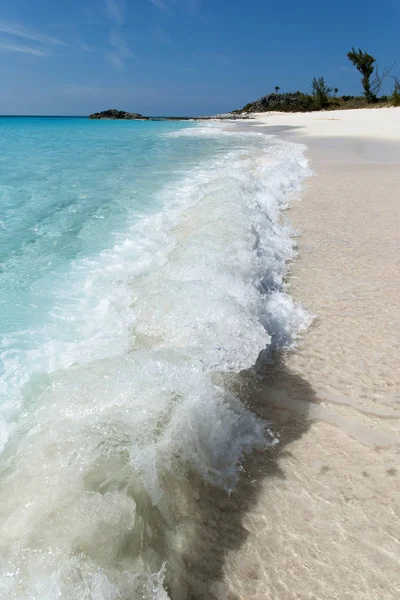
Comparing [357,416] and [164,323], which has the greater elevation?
[164,323]

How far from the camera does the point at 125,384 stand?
8.69 feet

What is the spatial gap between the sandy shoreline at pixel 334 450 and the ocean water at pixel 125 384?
0.23 metres

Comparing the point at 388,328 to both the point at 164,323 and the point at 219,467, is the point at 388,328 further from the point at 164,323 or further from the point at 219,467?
the point at 219,467

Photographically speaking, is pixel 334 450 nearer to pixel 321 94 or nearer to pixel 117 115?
pixel 321 94

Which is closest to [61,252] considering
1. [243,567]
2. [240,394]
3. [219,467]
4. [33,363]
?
[33,363]

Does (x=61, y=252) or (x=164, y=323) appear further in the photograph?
(x=61, y=252)

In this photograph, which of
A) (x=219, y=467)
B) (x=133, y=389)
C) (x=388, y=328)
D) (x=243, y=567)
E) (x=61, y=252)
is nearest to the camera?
(x=243, y=567)

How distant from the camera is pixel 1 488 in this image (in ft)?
7.42

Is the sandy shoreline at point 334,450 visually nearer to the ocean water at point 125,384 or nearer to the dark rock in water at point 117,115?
the ocean water at point 125,384

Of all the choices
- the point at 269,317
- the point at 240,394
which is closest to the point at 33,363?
the point at 240,394

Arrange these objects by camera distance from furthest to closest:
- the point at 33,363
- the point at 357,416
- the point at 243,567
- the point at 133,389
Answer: the point at 33,363 < the point at 357,416 < the point at 133,389 < the point at 243,567

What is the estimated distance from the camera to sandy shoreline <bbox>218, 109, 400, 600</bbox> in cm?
192

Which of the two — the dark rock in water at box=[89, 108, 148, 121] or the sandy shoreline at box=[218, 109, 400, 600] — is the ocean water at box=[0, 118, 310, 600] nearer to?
the sandy shoreline at box=[218, 109, 400, 600]

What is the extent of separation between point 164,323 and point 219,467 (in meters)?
1.49
